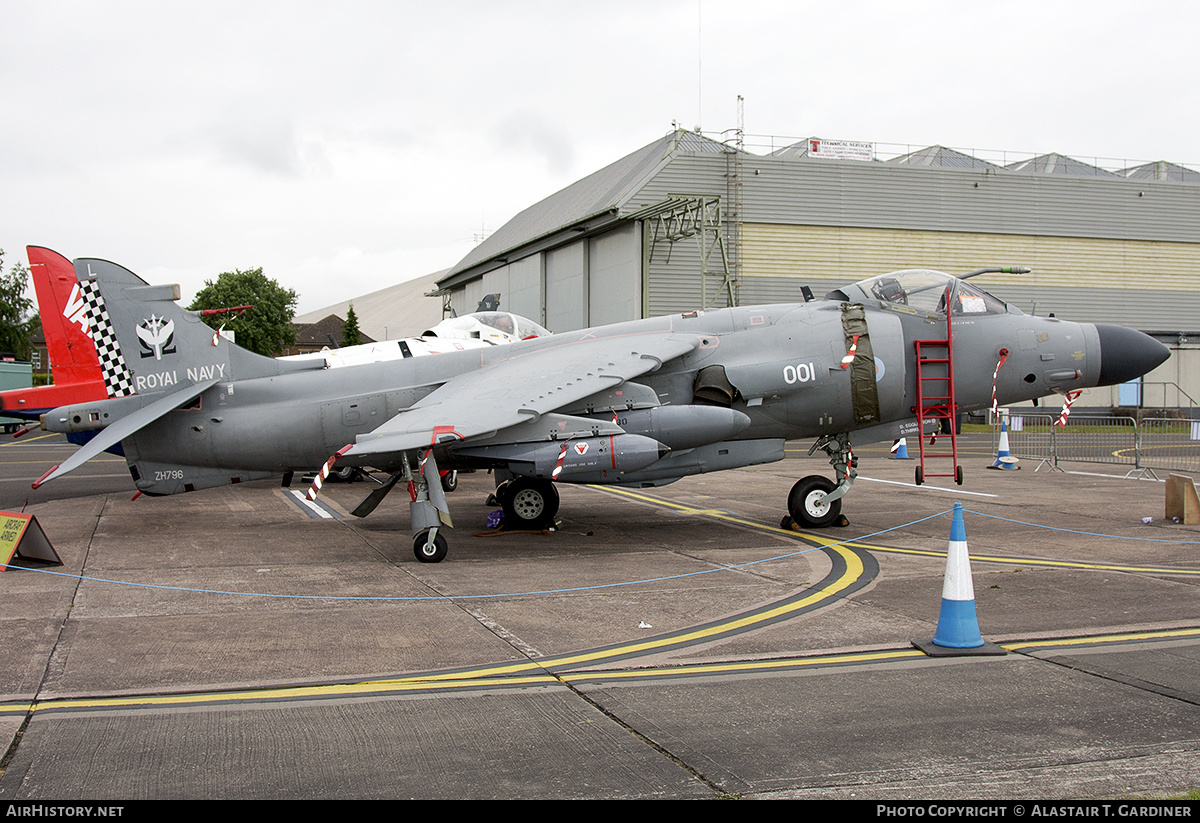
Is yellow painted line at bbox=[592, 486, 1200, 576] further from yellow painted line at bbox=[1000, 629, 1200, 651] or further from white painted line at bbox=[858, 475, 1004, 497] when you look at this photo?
white painted line at bbox=[858, 475, 1004, 497]

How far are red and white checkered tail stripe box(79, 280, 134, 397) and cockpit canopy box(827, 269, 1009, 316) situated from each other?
9.70 metres

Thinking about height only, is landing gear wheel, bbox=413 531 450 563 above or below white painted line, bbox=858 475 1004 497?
above

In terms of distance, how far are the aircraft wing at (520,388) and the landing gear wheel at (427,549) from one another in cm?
117

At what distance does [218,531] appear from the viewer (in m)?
12.3

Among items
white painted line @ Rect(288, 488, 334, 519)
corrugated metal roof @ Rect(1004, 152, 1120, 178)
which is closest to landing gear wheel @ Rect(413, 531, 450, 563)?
white painted line @ Rect(288, 488, 334, 519)

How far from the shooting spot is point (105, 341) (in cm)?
1152

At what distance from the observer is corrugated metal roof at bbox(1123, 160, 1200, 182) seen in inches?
2035

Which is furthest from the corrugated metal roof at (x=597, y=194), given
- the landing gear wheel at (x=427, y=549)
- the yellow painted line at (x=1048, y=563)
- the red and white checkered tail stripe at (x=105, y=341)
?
the landing gear wheel at (x=427, y=549)

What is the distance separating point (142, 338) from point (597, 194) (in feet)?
126

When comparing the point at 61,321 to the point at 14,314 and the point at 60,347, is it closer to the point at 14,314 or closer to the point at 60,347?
the point at 60,347

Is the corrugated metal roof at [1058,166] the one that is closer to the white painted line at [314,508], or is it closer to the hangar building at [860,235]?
the hangar building at [860,235]

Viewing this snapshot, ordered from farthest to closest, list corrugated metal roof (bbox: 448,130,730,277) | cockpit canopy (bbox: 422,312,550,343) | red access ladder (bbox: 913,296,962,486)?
1. corrugated metal roof (bbox: 448,130,730,277)
2. cockpit canopy (bbox: 422,312,550,343)
3. red access ladder (bbox: 913,296,962,486)

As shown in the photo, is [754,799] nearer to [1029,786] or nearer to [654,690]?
[1029,786]

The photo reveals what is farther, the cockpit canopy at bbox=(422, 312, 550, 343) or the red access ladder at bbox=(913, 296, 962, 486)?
the cockpit canopy at bbox=(422, 312, 550, 343)
